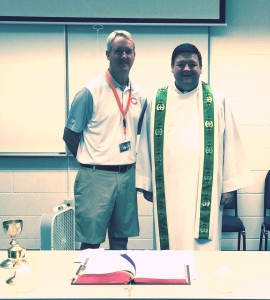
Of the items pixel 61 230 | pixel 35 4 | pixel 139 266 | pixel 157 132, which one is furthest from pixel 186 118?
pixel 35 4

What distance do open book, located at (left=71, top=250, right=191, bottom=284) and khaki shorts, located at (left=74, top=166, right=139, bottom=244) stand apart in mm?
1083

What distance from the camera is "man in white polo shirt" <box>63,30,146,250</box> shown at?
115 inches

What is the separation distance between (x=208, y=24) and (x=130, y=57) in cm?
122

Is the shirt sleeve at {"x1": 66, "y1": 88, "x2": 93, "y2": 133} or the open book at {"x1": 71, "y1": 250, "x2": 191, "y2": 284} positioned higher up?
the shirt sleeve at {"x1": 66, "y1": 88, "x2": 93, "y2": 133}

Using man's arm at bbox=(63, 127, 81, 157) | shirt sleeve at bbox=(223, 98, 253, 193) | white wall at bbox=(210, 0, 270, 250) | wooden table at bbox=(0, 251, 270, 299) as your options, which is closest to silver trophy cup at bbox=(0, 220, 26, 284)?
wooden table at bbox=(0, 251, 270, 299)

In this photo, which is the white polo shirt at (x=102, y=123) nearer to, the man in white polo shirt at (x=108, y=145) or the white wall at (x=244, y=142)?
the man in white polo shirt at (x=108, y=145)

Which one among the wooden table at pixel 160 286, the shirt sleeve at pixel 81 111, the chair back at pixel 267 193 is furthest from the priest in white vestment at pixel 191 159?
the chair back at pixel 267 193

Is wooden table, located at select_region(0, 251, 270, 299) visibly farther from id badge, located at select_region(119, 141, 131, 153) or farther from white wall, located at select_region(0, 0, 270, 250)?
white wall, located at select_region(0, 0, 270, 250)

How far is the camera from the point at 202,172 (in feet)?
9.16

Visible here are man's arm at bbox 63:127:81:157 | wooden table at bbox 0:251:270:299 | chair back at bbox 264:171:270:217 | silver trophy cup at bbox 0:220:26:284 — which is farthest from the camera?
chair back at bbox 264:171:270:217

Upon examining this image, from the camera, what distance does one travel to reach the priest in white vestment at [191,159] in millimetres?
2795

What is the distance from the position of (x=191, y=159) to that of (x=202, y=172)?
0.33 ft

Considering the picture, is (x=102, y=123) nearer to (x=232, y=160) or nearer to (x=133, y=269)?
(x=232, y=160)

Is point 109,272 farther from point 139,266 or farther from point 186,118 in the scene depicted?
point 186,118
